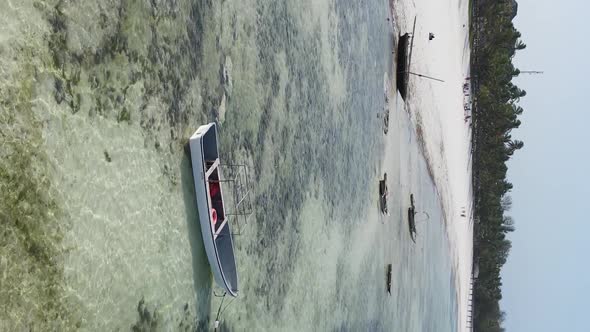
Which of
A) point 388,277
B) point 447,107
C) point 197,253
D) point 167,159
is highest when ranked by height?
point 167,159

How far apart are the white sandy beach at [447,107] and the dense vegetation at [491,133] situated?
50.4 inches

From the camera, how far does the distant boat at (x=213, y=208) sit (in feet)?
25.1

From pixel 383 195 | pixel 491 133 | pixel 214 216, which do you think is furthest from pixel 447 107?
pixel 214 216

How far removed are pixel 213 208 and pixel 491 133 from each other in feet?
101

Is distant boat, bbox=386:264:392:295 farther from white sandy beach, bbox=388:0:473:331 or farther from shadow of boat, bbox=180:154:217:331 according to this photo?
shadow of boat, bbox=180:154:217:331

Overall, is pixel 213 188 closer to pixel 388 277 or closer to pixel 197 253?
pixel 197 253

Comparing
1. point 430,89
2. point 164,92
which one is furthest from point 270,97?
point 430,89

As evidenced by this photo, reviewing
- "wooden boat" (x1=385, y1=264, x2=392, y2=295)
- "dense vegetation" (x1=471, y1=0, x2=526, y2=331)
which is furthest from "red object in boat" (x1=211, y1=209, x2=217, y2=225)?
"dense vegetation" (x1=471, y1=0, x2=526, y2=331)

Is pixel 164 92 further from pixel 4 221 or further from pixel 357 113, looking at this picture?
pixel 357 113

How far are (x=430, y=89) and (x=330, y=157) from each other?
12227 millimetres

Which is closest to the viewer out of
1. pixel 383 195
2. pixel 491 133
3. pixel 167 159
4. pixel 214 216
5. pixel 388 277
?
pixel 167 159

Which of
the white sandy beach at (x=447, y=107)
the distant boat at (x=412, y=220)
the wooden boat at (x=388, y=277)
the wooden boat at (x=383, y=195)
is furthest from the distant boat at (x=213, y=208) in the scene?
the white sandy beach at (x=447, y=107)

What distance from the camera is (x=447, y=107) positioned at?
27.9m

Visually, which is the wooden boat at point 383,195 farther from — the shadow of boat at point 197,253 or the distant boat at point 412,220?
the shadow of boat at point 197,253
